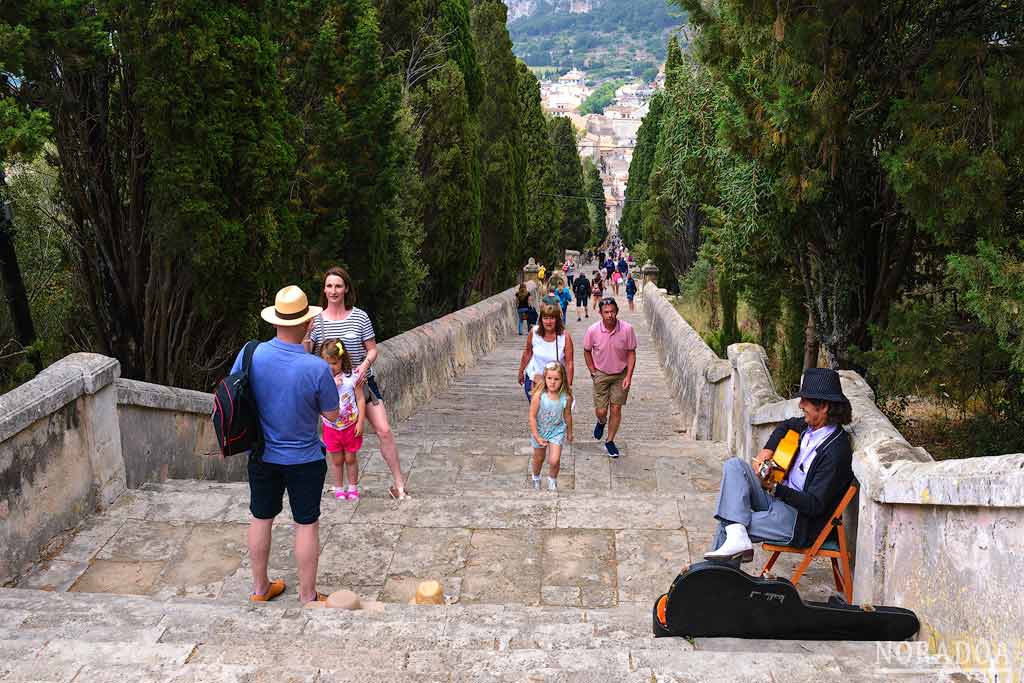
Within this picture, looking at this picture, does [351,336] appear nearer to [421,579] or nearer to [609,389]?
[421,579]

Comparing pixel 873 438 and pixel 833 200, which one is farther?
pixel 833 200

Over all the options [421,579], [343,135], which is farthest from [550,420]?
[343,135]

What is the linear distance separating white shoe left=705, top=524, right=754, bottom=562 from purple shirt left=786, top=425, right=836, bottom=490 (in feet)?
1.41

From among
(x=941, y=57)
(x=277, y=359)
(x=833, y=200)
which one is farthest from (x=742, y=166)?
(x=277, y=359)

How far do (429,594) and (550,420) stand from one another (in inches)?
102

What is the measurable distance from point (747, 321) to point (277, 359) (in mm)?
18488

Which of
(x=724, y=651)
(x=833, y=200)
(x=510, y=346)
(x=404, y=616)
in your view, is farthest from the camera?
(x=510, y=346)

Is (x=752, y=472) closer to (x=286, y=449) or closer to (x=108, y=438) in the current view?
(x=286, y=449)

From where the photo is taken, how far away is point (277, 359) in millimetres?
4418

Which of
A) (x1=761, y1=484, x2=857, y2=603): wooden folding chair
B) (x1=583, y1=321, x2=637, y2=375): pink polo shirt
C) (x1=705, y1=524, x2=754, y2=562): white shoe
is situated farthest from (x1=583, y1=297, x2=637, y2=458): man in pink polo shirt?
(x1=705, y1=524, x2=754, y2=562): white shoe

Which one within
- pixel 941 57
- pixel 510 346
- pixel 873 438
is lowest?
pixel 510 346

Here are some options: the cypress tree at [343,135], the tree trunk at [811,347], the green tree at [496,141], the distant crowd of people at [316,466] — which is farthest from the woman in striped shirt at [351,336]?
the green tree at [496,141]

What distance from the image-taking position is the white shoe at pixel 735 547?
4.30 meters

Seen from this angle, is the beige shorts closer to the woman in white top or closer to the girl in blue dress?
the woman in white top
